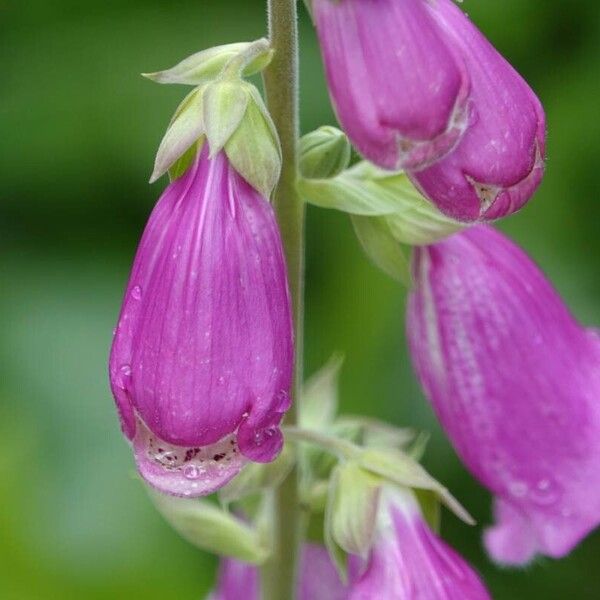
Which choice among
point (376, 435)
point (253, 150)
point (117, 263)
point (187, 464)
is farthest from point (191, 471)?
point (117, 263)

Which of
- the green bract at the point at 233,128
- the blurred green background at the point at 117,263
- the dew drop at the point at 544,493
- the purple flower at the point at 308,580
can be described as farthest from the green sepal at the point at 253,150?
the blurred green background at the point at 117,263

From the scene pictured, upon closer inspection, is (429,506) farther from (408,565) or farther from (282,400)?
Result: (282,400)

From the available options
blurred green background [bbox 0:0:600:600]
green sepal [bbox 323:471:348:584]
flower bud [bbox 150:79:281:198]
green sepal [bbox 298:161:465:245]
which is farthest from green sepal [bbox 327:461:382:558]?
blurred green background [bbox 0:0:600:600]

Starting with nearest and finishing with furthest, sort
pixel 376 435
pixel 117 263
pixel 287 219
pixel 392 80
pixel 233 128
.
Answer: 1. pixel 392 80
2. pixel 233 128
3. pixel 287 219
4. pixel 376 435
5. pixel 117 263

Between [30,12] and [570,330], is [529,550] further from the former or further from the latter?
[30,12]

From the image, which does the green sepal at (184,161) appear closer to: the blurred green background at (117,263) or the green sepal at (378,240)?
the green sepal at (378,240)

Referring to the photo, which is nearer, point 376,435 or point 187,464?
point 187,464

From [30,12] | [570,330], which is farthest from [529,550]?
[30,12]
